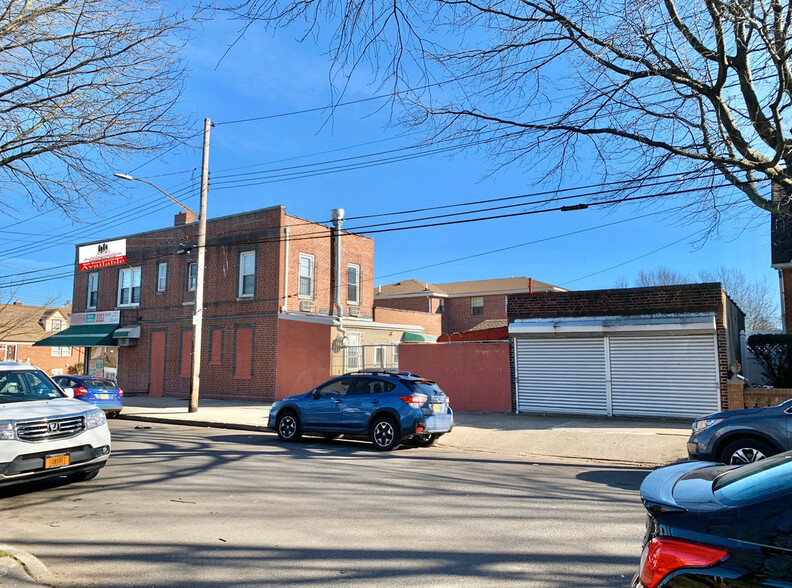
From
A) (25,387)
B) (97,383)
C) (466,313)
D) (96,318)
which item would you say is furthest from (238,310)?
(466,313)

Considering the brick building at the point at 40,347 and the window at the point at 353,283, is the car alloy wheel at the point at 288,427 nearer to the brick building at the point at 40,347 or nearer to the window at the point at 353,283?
the window at the point at 353,283

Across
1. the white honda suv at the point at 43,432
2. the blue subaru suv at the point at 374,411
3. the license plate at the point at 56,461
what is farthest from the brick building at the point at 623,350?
the license plate at the point at 56,461

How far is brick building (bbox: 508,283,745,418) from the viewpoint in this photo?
14.7 meters

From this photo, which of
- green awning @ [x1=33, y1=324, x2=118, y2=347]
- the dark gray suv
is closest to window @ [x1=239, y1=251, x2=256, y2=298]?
green awning @ [x1=33, y1=324, x2=118, y2=347]

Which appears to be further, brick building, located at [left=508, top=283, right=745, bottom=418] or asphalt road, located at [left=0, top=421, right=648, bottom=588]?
brick building, located at [left=508, top=283, right=745, bottom=418]

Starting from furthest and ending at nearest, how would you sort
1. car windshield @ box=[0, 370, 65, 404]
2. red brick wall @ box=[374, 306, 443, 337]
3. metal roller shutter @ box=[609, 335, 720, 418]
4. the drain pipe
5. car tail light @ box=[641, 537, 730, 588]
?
red brick wall @ box=[374, 306, 443, 337], the drain pipe, metal roller shutter @ box=[609, 335, 720, 418], car windshield @ box=[0, 370, 65, 404], car tail light @ box=[641, 537, 730, 588]

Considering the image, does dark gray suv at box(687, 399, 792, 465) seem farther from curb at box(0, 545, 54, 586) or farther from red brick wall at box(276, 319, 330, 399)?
red brick wall at box(276, 319, 330, 399)

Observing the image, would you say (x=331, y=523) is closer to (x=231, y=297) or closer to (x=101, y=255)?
(x=231, y=297)

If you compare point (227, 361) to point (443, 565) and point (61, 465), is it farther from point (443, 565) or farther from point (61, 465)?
point (443, 565)

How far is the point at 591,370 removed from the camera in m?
16.2

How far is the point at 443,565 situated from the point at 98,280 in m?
31.3

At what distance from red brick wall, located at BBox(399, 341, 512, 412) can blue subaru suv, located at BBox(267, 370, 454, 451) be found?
16.8ft

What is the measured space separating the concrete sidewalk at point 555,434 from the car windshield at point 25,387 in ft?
23.4

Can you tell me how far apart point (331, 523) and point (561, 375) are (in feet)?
38.4
